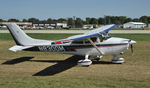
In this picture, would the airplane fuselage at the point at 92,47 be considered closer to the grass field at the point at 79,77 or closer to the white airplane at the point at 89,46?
the white airplane at the point at 89,46

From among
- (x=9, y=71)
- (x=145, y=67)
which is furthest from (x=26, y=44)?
(x=145, y=67)

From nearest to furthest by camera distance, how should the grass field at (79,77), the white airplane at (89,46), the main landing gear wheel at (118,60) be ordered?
the grass field at (79,77) → the white airplane at (89,46) → the main landing gear wheel at (118,60)

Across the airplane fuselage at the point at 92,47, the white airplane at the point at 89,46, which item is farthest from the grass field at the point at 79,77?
the airplane fuselage at the point at 92,47

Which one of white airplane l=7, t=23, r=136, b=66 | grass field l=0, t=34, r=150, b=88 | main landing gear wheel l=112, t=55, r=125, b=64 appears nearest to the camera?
grass field l=0, t=34, r=150, b=88

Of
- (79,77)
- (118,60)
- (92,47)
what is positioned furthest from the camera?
(118,60)

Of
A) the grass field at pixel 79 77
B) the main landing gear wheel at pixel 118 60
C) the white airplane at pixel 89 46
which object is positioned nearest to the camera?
the grass field at pixel 79 77

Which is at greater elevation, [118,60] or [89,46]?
[89,46]

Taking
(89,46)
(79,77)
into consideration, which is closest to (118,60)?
(89,46)

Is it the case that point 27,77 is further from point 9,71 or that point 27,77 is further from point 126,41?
point 126,41

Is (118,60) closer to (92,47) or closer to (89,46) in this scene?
(92,47)

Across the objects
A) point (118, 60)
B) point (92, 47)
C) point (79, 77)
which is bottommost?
point (79, 77)

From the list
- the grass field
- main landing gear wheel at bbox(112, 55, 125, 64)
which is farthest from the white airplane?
the grass field

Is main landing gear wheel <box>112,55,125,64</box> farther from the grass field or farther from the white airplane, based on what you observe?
the grass field

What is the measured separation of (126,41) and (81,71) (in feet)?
10.6
